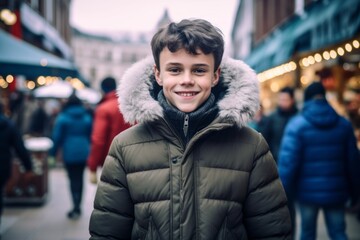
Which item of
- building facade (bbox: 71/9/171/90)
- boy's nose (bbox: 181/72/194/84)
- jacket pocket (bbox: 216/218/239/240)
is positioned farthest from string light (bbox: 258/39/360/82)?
building facade (bbox: 71/9/171/90)

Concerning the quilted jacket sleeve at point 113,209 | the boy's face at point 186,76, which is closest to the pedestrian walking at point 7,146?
the quilted jacket sleeve at point 113,209

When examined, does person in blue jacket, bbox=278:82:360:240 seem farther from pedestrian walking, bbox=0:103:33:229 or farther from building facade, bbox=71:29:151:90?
building facade, bbox=71:29:151:90

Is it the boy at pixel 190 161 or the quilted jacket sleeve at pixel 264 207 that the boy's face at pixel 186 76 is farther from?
the quilted jacket sleeve at pixel 264 207

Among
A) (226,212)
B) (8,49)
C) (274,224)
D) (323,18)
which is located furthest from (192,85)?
(323,18)

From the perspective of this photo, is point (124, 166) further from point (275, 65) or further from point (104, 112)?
point (275, 65)

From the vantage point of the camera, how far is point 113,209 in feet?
7.11

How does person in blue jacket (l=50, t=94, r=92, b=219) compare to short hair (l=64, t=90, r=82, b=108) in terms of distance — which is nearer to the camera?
person in blue jacket (l=50, t=94, r=92, b=219)

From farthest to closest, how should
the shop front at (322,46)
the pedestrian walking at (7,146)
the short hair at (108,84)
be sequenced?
the shop front at (322,46) < the short hair at (108,84) < the pedestrian walking at (7,146)

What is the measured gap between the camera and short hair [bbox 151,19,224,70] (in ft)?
6.72

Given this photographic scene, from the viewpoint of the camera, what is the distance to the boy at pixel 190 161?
80.9 inches

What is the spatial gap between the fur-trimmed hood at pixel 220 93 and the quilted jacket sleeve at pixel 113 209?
27 centimetres

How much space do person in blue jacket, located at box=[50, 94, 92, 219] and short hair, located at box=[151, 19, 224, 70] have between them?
16.5 ft

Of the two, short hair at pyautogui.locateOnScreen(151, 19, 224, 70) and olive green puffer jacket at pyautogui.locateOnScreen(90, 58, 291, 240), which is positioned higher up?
short hair at pyautogui.locateOnScreen(151, 19, 224, 70)

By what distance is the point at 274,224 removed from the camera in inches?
84.0
